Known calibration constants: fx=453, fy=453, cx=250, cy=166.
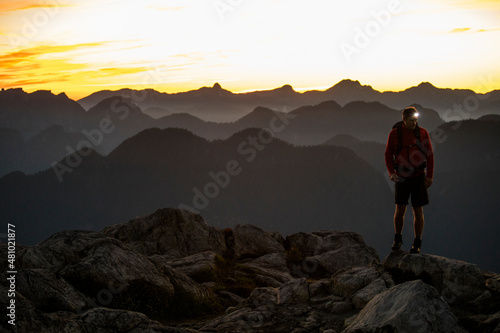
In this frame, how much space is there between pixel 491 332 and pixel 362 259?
1876cm

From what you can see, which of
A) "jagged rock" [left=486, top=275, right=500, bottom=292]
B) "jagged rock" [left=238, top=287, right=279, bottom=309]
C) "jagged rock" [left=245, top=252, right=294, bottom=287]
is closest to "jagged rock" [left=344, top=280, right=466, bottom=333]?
"jagged rock" [left=486, top=275, right=500, bottom=292]

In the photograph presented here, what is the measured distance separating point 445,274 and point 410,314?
4.42 meters

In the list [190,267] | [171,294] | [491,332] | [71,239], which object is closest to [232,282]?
[190,267]

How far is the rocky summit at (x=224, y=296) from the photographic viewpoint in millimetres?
11164

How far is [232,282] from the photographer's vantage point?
74.4ft

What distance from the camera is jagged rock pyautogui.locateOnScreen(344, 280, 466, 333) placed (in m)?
10.7

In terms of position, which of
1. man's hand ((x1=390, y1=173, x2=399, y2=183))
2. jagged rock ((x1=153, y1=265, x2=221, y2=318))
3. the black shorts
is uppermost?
man's hand ((x1=390, y1=173, x2=399, y2=183))

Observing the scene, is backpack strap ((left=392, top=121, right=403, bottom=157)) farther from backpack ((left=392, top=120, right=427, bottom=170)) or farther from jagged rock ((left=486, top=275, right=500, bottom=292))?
jagged rock ((left=486, top=275, right=500, bottom=292))

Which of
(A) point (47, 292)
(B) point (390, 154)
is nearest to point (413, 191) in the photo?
(B) point (390, 154)

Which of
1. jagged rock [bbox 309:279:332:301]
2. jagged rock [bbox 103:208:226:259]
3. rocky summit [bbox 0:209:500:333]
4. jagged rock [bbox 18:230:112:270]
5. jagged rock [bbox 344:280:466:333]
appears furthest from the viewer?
jagged rock [bbox 103:208:226:259]

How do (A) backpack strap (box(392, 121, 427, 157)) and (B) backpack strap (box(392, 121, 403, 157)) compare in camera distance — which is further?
(B) backpack strap (box(392, 121, 403, 157))

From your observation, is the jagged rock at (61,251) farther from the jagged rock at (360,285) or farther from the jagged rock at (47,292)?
the jagged rock at (360,285)

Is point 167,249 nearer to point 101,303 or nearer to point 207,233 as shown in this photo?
point 207,233

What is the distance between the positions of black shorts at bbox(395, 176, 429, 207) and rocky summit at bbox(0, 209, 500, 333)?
1936 millimetres
